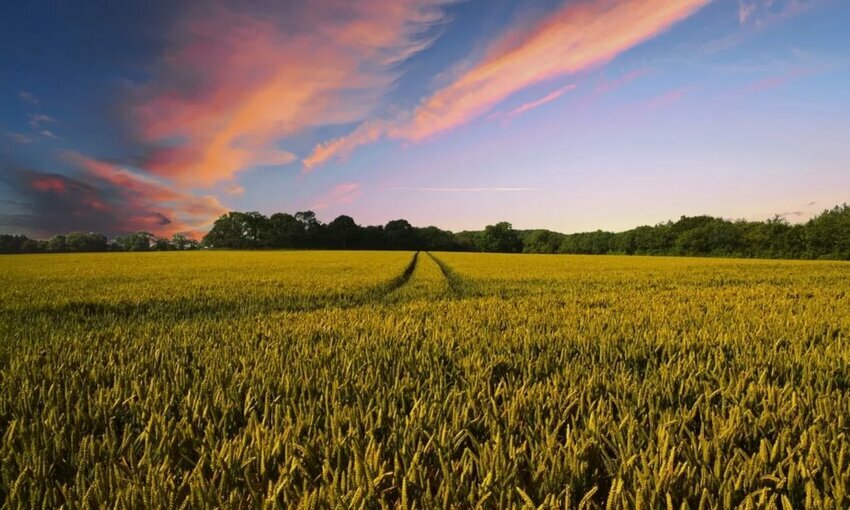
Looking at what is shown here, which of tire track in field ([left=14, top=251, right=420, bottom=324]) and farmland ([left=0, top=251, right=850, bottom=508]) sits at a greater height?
farmland ([left=0, top=251, right=850, bottom=508])

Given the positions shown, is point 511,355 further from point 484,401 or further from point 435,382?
point 484,401

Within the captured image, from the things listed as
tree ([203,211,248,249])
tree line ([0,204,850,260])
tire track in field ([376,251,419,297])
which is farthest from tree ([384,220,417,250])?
tire track in field ([376,251,419,297])

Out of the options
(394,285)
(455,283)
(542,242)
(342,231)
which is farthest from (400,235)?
(394,285)

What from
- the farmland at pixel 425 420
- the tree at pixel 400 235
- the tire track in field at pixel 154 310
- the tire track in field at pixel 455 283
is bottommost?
the tire track in field at pixel 455 283

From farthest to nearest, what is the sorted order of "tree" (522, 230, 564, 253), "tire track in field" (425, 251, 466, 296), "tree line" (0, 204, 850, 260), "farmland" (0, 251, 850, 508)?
1. "tree" (522, 230, 564, 253)
2. "tree line" (0, 204, 850, 260)
3. "tire track in field" (425, 251, 466, 296)
4. "farmland" (0, 251, 850, 508)

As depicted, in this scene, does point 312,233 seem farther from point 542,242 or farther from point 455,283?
point 455,283

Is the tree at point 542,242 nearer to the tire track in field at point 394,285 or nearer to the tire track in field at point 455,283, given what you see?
the tire track in field at point 455,283

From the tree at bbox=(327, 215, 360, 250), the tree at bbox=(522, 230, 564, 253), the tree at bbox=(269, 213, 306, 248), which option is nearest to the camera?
the tree at bbox=(269, 213, 306, 248)

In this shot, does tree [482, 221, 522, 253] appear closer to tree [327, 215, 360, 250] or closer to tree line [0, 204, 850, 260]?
tree line [0, 204, 850, 260]

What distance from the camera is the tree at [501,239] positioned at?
500 feet

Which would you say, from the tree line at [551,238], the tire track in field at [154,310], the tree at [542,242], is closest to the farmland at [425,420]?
the tire track in field at [154,310]

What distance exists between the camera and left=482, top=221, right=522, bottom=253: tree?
500ft

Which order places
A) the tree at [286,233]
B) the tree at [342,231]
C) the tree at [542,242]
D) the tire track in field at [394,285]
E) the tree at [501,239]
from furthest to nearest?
the tree at [501,239], the tree at [542,242], the tree at [342,231], the tree at [286,233], the tire track in field at [394,285]

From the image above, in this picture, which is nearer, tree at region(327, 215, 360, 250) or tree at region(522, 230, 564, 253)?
tree at region(327, 215, 360, 250)
